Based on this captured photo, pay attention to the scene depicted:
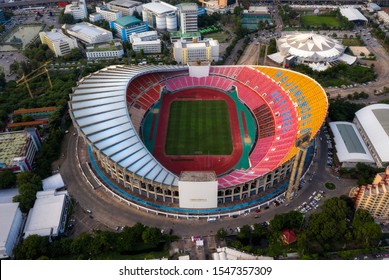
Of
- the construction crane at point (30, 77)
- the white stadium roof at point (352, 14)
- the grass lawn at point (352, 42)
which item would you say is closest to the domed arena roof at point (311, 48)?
the grass lawn at point (352, 42)

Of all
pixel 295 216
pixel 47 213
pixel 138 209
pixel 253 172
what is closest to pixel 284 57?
pixel 253 172

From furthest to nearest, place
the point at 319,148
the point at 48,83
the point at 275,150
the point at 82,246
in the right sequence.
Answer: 1. the point at 48,83
2. the point at 319,148
3. the point at 275,150
4. the point at 82,246

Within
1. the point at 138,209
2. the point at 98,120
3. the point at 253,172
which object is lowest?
the point at 138,209

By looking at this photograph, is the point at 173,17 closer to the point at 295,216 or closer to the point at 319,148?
the point at 319,148

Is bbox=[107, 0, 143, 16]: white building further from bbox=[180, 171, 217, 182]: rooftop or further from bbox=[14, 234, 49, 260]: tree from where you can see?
bbox=[14, 234, 49, 260]: tree

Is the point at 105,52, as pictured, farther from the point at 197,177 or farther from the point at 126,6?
the point at 197,177

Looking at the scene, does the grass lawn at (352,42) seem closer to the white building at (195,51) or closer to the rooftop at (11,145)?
the white building at (195,51)
